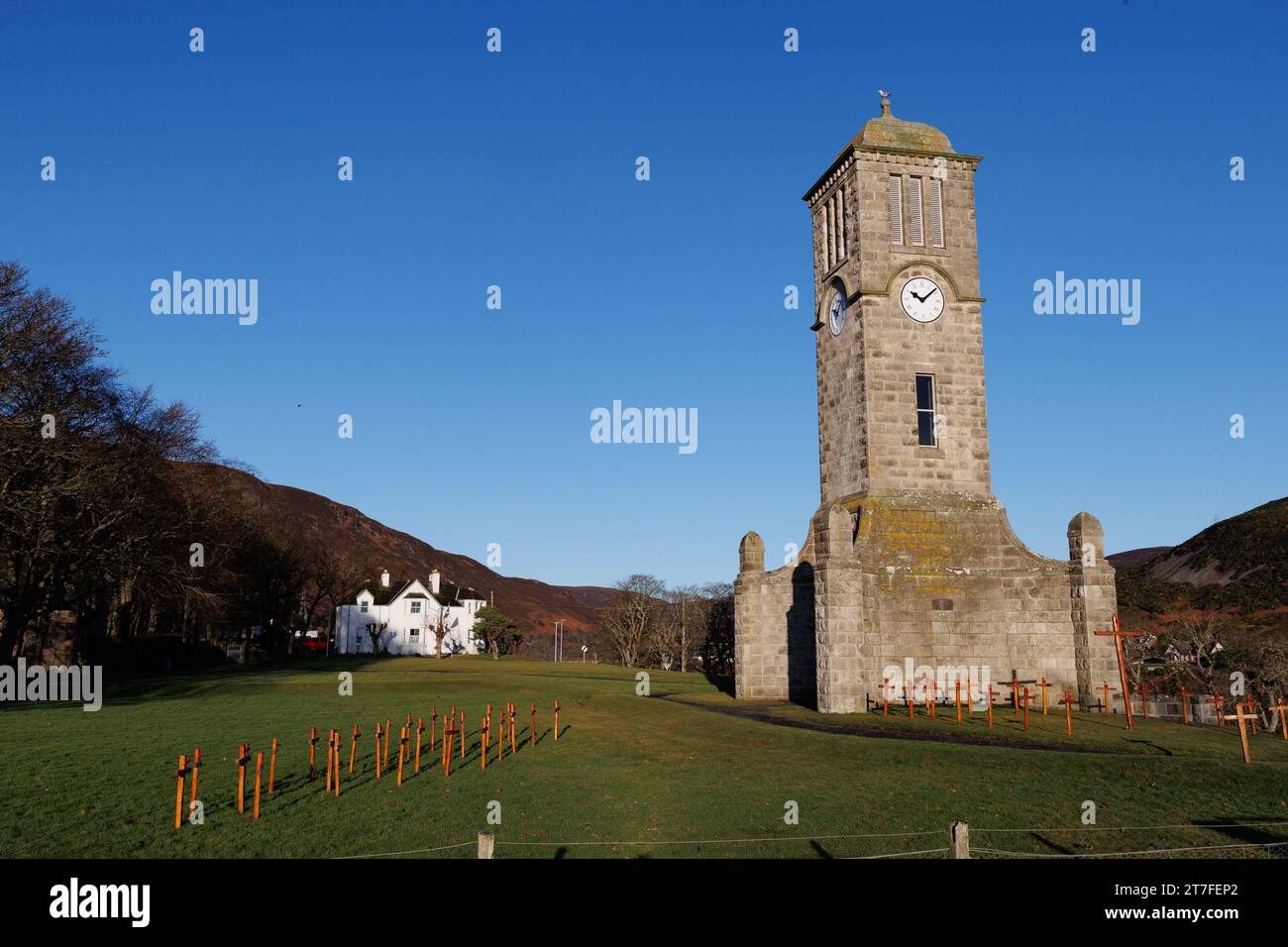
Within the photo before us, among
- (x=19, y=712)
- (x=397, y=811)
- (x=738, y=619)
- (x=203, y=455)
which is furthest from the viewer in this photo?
(x=203, y=455)

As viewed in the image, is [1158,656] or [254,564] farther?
[254,564]

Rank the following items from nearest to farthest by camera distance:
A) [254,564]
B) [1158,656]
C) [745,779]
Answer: [745,779] < [1158,656] < [254,564]

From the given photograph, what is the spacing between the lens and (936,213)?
108 ft

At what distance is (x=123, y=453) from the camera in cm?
3747

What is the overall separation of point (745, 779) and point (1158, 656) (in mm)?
36837

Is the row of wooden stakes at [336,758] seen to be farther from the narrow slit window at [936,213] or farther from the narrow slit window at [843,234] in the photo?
the narrow slit window at [936,213]

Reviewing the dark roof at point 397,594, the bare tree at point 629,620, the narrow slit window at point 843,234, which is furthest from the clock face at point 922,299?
the dark roof at point 397,594

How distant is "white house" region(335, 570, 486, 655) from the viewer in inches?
3681

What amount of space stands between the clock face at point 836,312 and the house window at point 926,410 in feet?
12.0

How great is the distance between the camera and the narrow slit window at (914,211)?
32.7 meters

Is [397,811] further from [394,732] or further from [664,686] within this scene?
[664,686]

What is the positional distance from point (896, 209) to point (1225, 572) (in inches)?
1917
